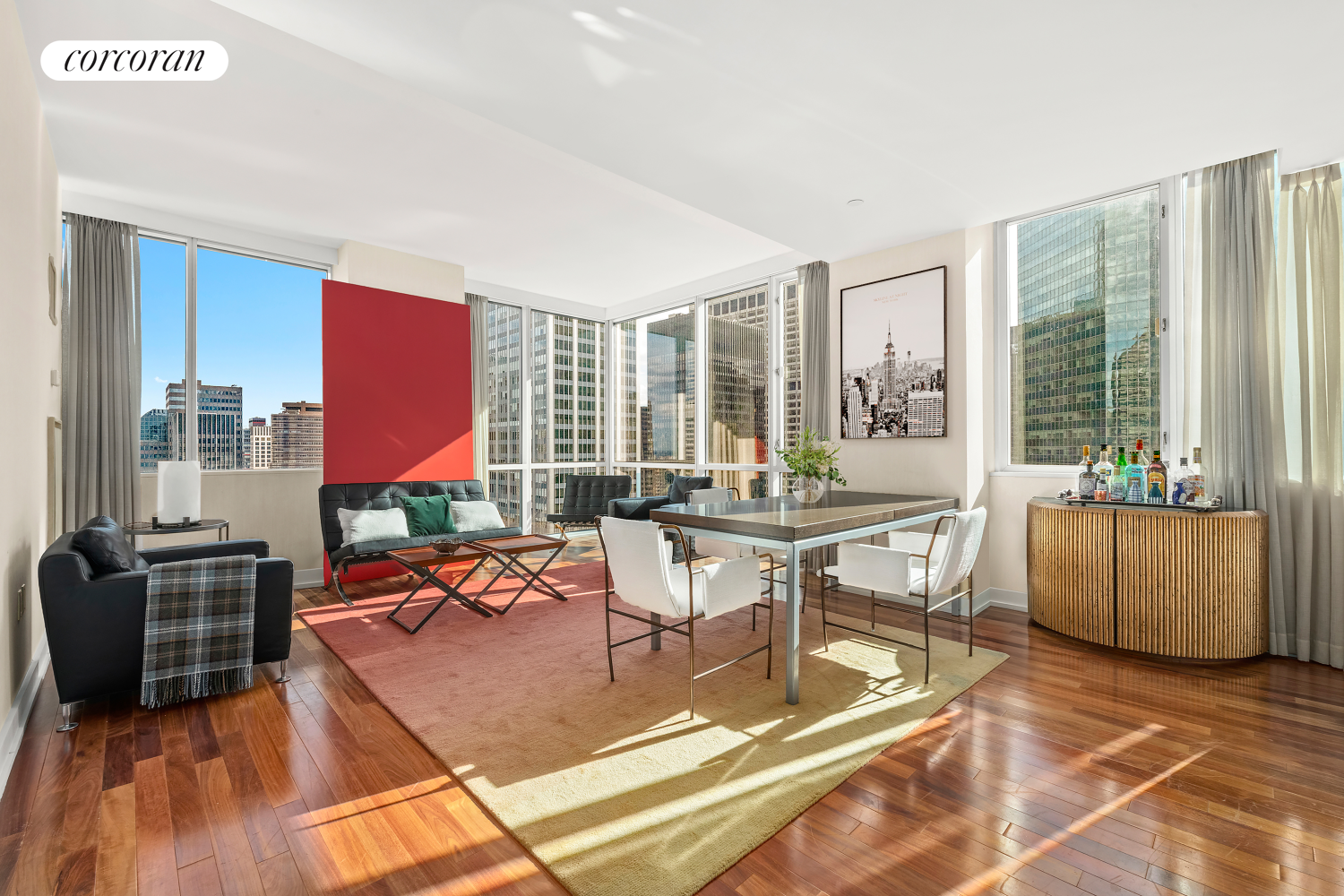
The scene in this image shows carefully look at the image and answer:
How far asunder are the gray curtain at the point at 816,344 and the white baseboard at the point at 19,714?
16.9 ft

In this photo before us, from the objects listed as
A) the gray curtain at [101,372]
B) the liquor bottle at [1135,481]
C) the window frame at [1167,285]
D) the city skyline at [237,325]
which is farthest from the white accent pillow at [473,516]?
the liquor bottle at [1135,481]

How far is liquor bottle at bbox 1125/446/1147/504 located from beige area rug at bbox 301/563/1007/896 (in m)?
1.30

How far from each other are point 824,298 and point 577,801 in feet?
15.3

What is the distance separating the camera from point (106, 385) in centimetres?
462

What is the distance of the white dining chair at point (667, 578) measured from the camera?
8.87 ft

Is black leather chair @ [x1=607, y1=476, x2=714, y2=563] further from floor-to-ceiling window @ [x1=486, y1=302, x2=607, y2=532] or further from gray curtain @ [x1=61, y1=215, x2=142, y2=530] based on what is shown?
gray curtain @ [x1=61, y1=215, x2=142, y2=530]

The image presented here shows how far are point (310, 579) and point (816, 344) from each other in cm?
514

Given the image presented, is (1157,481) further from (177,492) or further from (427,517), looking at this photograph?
(177,492)

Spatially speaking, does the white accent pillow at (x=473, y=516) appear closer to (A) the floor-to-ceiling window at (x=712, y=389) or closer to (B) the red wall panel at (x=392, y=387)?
(B) the red wall panel at (x=392, y=387)

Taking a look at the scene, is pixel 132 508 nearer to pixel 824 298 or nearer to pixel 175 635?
pixel 175 635

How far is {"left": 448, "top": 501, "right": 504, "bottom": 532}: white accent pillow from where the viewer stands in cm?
552

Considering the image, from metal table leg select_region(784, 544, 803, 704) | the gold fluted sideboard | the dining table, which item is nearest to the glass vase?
the dining table

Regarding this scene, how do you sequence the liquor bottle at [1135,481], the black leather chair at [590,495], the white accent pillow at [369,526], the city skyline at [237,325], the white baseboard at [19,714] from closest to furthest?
the white baseboard at [19,714] < the liquor bottle at [1135,481] < the white accent pillow at [369,526] < the city skyline at [237,325] < the black leather chair at [590,495]

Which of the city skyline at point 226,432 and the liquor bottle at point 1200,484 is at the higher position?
the city skyline at point 226,432
